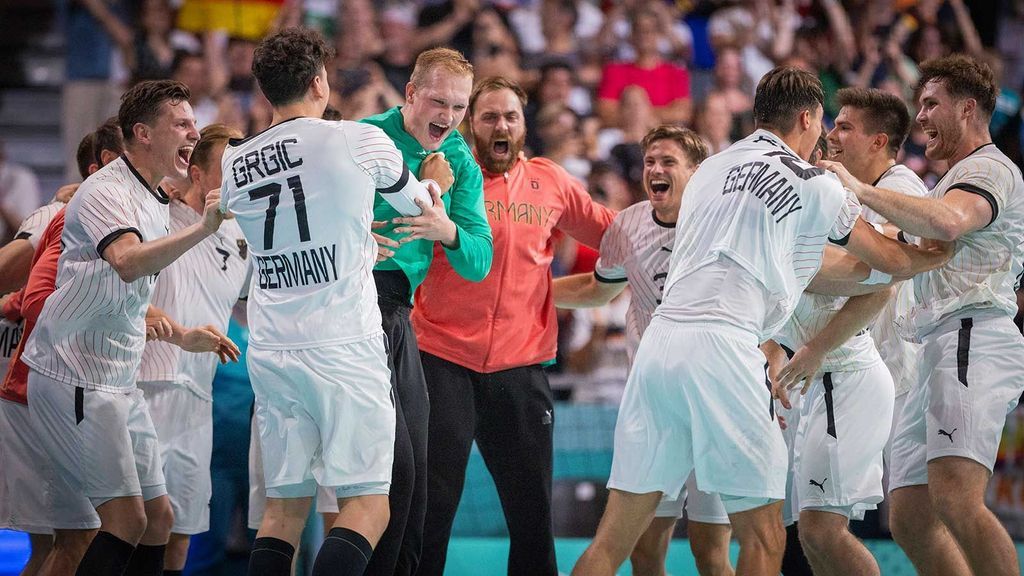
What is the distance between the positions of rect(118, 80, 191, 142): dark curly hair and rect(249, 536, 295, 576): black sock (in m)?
2.22

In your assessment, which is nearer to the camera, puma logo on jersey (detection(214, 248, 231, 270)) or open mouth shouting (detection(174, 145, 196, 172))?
open mouth shouting (detection(174, 145, 196, 172))

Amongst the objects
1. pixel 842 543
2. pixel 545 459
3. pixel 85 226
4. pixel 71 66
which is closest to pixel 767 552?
pixel 842 543

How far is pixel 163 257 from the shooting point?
16.4 ft

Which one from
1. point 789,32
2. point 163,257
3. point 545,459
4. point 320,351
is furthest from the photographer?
point 789,32

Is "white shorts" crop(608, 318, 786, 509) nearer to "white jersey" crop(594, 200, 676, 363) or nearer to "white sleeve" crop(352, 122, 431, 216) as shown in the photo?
"white sleeve" crop(352, 122, 431, 216)

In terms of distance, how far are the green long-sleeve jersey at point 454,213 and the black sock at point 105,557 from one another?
176 cm

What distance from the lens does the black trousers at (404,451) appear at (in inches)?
197

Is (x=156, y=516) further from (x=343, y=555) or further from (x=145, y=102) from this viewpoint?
(x=145, y=102)

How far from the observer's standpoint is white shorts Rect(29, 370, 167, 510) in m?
5.32

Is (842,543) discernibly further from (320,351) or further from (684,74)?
(684,74)

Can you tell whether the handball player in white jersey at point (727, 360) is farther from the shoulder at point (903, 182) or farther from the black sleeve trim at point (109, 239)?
the black sleeve trim at point (109, 239)

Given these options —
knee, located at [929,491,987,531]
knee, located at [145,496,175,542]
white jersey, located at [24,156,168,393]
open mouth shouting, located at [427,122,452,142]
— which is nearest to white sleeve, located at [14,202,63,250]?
white jersey, located at [24,156,168,393]

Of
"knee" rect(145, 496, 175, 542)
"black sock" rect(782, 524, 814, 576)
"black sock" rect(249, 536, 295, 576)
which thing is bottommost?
"black sock" rect(782, 524, 814, 576)

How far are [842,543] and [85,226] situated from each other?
3916mm
